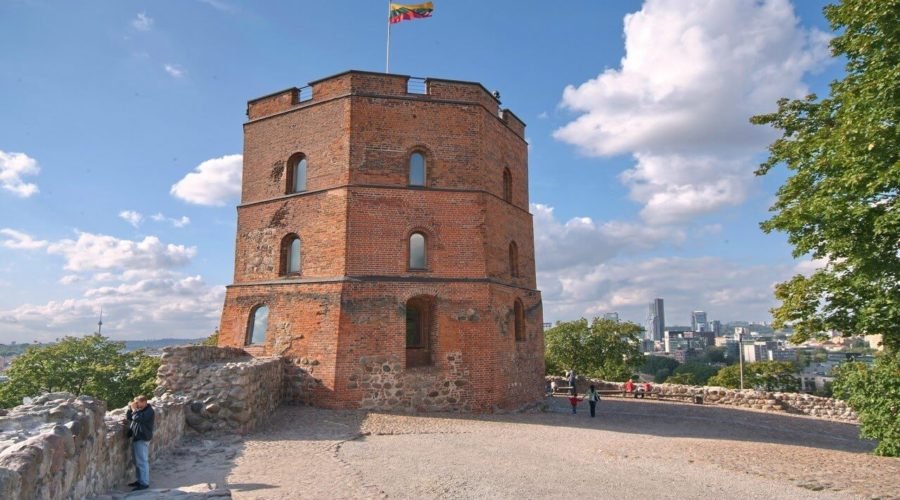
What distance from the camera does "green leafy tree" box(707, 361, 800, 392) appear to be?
37875 millimetres

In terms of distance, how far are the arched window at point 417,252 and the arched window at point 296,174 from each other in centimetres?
398

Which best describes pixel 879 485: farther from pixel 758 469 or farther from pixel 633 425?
pixel 633 425

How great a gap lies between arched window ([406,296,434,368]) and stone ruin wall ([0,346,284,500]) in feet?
12.7

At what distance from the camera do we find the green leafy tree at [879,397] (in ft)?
38.2

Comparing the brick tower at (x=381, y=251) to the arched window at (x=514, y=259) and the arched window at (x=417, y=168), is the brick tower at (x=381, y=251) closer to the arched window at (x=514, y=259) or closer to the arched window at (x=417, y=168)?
the arched window at (x=417, y=168)

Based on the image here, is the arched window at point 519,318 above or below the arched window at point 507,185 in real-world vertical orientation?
below

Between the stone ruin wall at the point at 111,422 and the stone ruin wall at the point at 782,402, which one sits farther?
the stone ruin wall at the point at 782,402

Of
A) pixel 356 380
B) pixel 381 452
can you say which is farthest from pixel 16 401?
pixel 381 452

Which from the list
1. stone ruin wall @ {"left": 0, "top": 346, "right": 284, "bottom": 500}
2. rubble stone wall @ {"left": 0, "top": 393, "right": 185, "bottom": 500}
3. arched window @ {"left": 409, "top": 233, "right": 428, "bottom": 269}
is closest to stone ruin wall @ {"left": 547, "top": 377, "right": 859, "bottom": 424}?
arched window @ {"left": 409, "top": 233, "right": 428, "bottom": 269}

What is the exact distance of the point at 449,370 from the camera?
52.2 ft

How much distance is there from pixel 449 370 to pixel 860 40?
12.2 metres

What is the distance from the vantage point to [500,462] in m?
9.98

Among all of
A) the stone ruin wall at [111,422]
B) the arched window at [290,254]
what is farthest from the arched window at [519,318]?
the stone ruin wall at [111,422]

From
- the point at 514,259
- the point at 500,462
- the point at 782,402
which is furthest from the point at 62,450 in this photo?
the point at 782,402
